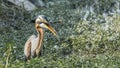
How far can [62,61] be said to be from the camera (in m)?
11.1

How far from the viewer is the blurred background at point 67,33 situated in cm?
1126

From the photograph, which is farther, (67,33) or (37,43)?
(67,33)

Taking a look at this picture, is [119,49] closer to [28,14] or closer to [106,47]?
[106,47]

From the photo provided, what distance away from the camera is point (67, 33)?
15172 mm

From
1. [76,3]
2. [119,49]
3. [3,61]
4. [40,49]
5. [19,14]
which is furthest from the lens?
[76,3]

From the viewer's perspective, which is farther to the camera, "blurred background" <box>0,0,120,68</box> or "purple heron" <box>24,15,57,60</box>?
"purple heron" <box>24,15,57,60</box>

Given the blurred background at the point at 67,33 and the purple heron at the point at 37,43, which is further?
the purple heron at the point at 37,43

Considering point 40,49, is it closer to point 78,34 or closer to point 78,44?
point 78,44

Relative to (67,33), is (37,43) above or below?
above

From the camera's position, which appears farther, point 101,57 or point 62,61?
point 101,57

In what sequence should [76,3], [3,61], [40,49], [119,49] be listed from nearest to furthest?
Answer: [3,61] → [40,49] → [119,49] → [76,3]

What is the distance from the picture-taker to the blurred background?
11.3 m

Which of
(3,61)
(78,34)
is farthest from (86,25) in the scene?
(3,61)

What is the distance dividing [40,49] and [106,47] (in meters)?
2.49
